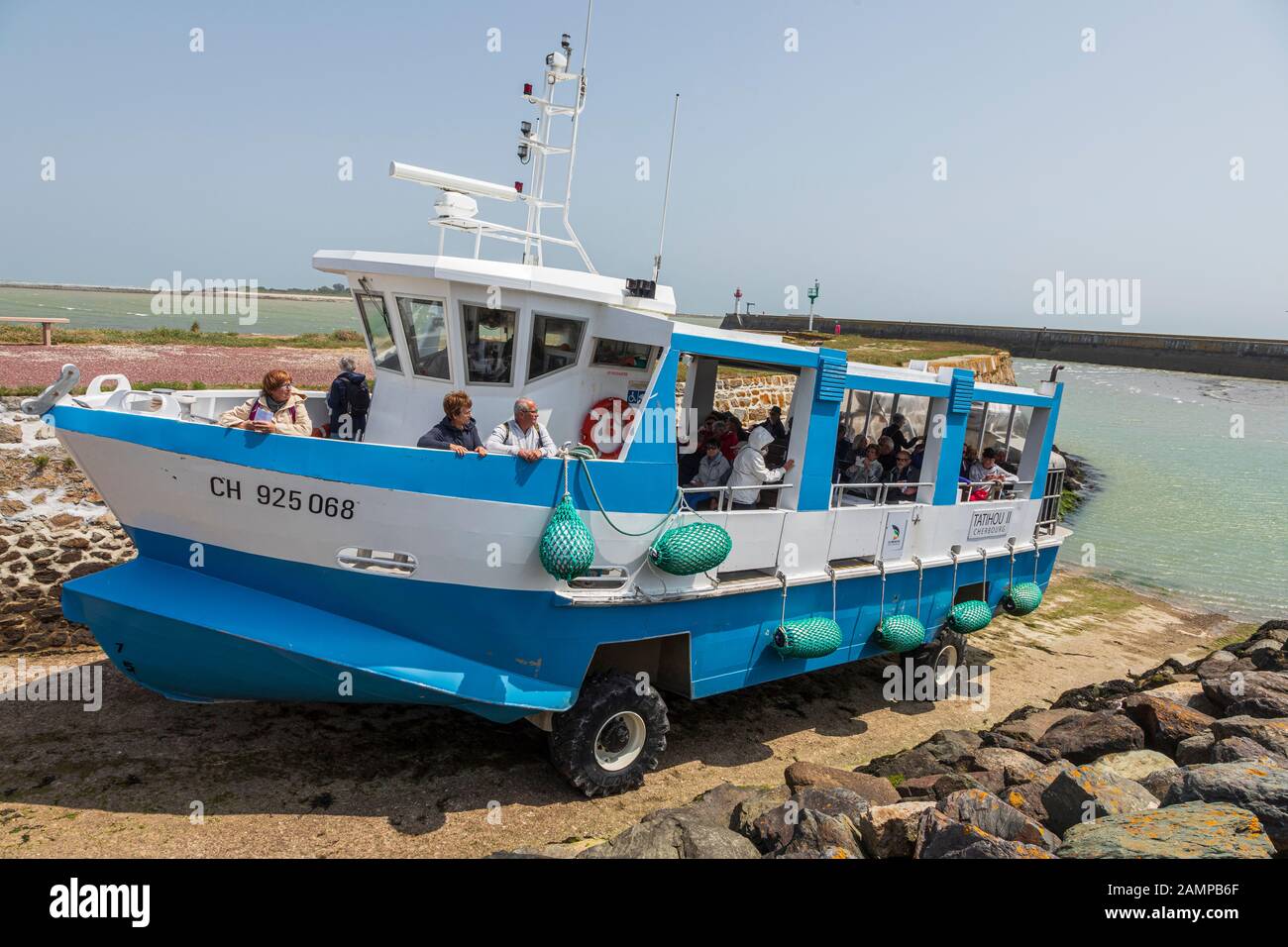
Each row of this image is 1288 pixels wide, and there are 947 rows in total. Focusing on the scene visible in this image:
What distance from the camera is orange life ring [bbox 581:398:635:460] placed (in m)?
6.74

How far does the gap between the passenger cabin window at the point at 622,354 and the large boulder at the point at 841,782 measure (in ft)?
12.0

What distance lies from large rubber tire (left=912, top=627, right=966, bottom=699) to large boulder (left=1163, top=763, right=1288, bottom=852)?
11.8 ft

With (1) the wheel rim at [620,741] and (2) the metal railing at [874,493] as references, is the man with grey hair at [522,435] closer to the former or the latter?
(1) the wheel rim at [620,741]

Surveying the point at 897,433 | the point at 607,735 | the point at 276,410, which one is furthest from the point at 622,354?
the point at 897,433

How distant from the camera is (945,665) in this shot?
9594mm

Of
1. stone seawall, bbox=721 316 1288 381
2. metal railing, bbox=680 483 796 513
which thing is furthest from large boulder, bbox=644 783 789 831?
stone seawall, bbox=721 316 1288 381

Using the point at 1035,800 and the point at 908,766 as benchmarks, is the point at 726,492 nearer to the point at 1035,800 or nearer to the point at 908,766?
the point at 908,766

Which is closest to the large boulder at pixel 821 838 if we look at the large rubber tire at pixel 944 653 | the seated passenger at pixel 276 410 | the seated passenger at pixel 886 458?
the seated passenger at pixel 276 410

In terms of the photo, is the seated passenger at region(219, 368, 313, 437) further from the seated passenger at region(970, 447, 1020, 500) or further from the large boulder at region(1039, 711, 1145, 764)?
the seated passenger at region(970, 447, 1020, 500)

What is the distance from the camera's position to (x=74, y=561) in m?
9.23

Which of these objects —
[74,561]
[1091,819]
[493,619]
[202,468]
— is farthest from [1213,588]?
[74,561]

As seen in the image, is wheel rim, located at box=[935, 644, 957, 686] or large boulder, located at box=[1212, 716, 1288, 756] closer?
large boulder, located at box=[1212, 716, 1288, 756]

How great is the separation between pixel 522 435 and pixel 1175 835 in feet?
15.9

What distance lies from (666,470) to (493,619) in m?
1.82
